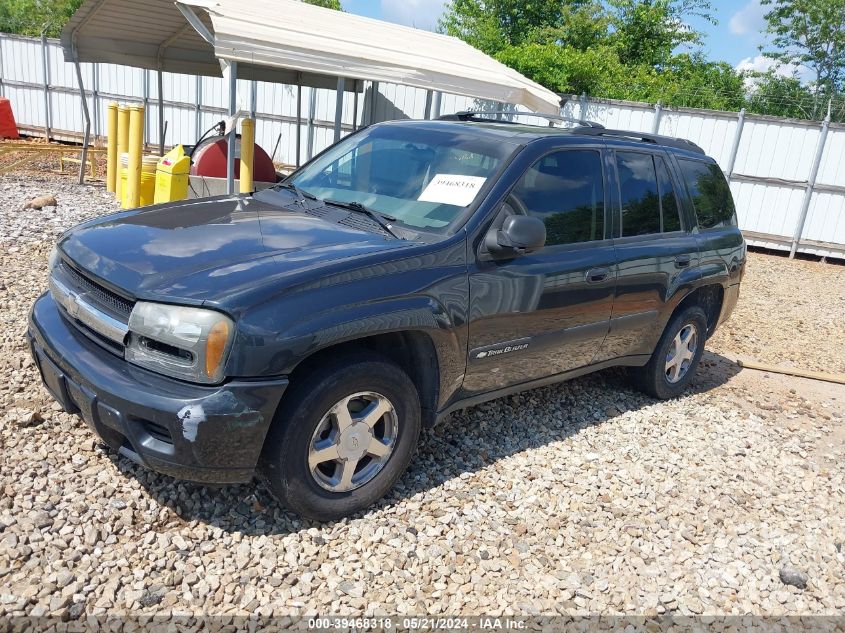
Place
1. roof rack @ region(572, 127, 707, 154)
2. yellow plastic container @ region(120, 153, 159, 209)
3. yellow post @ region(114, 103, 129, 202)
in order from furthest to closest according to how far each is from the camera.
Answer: yellow post @ region(114, 103, 129, 202)
yellow plastic container @ region(120, 153, 159, 209)
roof rack @ region(572, 127, 707, 154)

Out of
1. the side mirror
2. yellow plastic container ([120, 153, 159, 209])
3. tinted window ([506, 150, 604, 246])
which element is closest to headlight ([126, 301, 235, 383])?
the side mirror

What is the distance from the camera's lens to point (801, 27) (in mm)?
23703

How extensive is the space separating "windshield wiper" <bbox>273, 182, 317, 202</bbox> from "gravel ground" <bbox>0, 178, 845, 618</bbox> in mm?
1591

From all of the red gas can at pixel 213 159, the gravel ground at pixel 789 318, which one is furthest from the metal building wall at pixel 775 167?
the red gas can at pixel 213 159

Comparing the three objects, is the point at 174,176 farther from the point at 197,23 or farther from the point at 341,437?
the point at 341,437

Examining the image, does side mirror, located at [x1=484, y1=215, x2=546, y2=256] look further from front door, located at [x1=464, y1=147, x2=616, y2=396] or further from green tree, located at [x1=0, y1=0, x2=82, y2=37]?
green tree, located at [x1=0, y1=0, x2=82, y2=37]

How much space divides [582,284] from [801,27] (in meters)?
24.9

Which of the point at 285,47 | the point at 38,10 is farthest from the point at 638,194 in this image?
the point at 38,10

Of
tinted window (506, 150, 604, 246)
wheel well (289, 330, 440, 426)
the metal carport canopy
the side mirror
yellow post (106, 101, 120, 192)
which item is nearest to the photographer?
wheel well (289, 330, 440, 426)

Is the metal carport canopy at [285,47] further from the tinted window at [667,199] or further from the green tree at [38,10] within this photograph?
the green tree at [38,10]

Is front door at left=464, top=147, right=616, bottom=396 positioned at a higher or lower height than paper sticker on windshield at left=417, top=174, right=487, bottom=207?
lower

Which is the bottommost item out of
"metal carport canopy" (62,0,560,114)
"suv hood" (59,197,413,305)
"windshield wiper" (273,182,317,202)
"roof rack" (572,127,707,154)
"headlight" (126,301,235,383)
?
"headlight" (126,301,235,383)

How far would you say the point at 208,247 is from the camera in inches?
124

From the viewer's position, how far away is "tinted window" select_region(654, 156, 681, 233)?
15.9 ft
